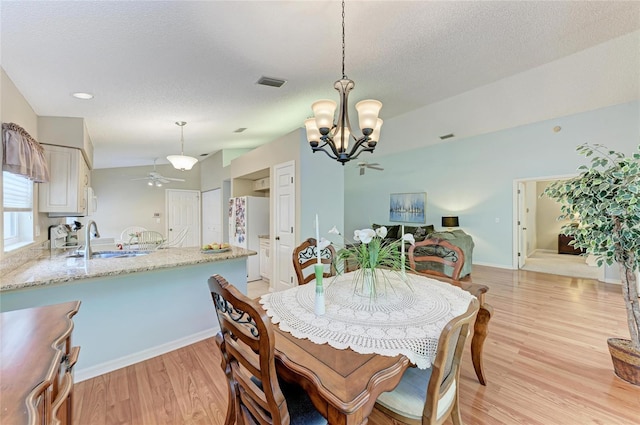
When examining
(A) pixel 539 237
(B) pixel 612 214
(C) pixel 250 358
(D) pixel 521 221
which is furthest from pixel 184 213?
(A) pixel 539 237

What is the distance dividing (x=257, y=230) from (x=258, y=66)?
335 cm

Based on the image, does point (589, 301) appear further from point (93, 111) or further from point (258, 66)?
point (93, 111)

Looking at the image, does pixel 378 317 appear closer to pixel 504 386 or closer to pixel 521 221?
pixel 504 386

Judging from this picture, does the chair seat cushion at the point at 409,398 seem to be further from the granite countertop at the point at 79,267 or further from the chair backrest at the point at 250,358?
the granite countertop at the point at 79,267

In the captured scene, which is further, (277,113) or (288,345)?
(277,113)

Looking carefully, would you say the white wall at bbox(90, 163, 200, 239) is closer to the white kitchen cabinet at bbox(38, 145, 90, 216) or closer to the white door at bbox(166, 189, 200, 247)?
the white door at bbox(166, 189, 200, 247)

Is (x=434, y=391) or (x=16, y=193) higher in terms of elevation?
(x=16, y=193)

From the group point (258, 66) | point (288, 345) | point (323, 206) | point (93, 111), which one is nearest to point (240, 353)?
point (288, 345)

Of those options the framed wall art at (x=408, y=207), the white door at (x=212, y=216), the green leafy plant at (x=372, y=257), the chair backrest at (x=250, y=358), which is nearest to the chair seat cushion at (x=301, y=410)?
the chair backrest at (x=250, y=358)

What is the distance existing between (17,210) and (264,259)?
3306 millimetres

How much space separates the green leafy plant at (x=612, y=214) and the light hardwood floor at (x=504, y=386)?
497mm

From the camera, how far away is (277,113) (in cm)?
398

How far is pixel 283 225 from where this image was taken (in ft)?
14.0

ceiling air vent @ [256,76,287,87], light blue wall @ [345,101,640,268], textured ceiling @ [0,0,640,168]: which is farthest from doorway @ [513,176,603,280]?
ceiling air vent @ [256,76,287,87]
